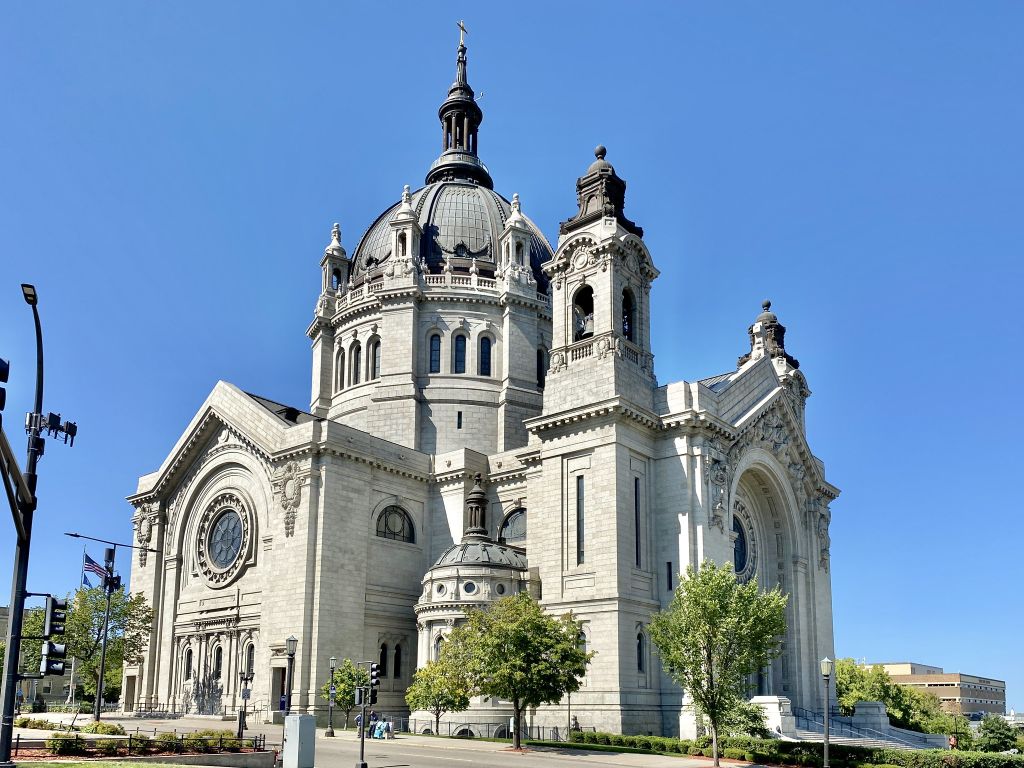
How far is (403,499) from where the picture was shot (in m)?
61.0

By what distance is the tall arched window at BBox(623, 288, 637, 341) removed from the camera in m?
56.0

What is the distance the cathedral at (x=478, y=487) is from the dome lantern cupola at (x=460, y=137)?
624 centimetres

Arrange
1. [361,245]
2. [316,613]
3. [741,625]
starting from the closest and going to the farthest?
[741,625] → [316,613] → [361,245]

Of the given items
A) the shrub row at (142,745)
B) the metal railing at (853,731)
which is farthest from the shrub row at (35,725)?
the metal railing at (853,731)

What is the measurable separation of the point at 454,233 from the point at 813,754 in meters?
46.9

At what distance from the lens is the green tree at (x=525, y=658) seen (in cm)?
4247

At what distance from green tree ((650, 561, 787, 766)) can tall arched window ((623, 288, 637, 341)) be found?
697 inches

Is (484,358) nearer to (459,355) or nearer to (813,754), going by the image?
(459,355)

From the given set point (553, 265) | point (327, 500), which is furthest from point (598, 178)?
point (327, 500)

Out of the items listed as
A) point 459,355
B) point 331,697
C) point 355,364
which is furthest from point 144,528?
point 331,697

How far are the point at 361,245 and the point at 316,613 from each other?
34.2m

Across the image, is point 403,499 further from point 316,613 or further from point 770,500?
point 770,500

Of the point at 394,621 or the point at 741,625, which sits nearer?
the point at 741,625

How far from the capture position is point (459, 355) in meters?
71.4
